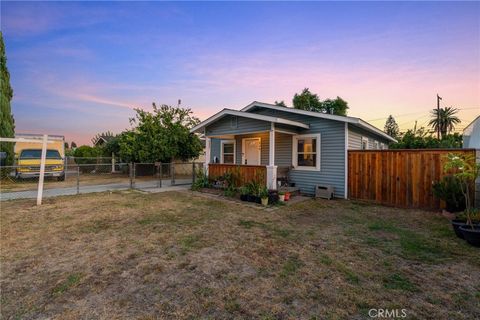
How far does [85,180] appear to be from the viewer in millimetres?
13766

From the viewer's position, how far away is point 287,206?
23.9 ft

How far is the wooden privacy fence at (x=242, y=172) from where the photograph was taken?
864cm

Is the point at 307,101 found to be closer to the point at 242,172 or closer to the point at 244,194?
the point at 242,172

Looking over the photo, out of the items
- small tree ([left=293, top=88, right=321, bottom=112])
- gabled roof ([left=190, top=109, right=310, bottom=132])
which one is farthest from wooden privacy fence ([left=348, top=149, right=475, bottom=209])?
small tree ([left=293, top=88, right=321, bottom=112])

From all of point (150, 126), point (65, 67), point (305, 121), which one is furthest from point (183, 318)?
point (150, 126)

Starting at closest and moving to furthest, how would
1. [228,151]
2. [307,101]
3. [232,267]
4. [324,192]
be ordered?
1. [232,267]
2. [324,192]
3. [228,151]
4. [307,101]

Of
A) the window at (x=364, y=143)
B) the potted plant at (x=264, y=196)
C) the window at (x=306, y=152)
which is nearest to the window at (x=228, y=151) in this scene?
the window at (x=306, y=152)

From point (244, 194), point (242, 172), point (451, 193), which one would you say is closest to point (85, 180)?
point (242, 172)

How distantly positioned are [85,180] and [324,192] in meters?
13.9

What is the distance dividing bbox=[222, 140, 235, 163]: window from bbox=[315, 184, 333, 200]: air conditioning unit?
4937 millimetres

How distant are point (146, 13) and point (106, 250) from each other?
919cm

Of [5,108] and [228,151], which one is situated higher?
[5,108]

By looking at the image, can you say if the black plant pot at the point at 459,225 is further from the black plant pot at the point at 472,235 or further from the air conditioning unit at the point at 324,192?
the air conditioning unit at the point at 324,192

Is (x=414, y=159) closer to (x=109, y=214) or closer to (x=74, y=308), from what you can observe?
(x=74, y=308)
